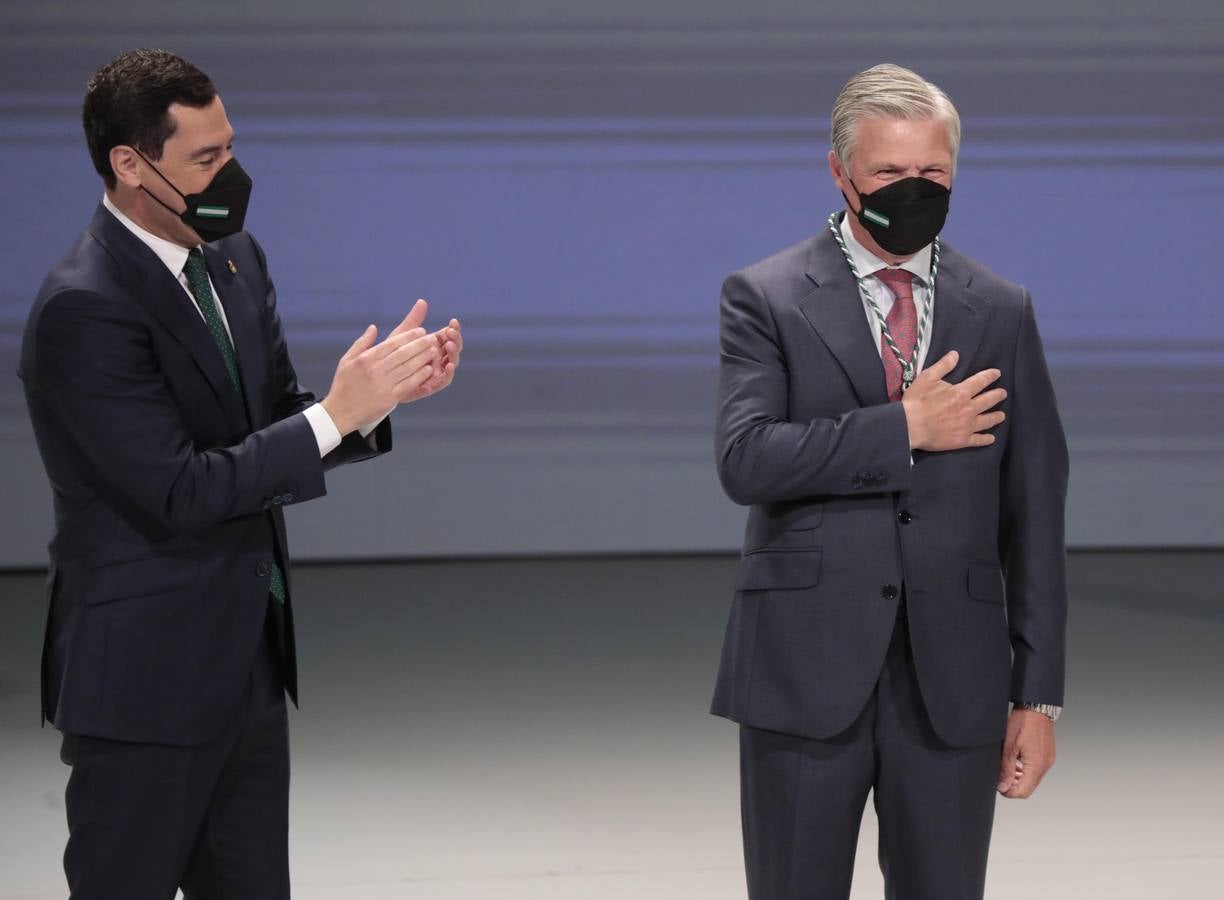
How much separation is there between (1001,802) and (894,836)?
206 cm

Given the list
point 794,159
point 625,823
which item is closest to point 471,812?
point 625,823

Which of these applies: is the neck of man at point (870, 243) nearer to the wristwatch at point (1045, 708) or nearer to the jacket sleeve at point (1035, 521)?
the jacket sleeve at point (1035, 521)

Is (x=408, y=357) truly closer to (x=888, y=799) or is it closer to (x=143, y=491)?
(x=143, y=491)

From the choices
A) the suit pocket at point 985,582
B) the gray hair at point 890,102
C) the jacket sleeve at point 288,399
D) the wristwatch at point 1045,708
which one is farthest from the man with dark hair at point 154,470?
the wristwatch at point 1045,708

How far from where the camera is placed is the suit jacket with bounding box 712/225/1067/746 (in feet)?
6.13

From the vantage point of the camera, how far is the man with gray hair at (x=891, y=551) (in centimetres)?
187

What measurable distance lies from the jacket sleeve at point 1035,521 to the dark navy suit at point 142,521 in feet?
2.72

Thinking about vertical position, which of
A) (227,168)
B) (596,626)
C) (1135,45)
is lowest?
(596,626)

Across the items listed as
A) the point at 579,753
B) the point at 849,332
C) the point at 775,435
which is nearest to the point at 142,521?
the point at 775,435

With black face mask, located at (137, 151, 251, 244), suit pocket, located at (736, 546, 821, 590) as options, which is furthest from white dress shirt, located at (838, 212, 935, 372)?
black face mask, located at (137, 151, 251, 244)

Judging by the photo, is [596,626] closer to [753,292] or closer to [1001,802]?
[1001,802]

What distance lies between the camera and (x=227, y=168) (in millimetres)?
1874

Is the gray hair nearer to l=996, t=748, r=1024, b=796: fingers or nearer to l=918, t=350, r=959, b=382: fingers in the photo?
l=918, t=350, r=959, b=382: fingers

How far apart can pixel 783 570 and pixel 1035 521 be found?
1.00ft
